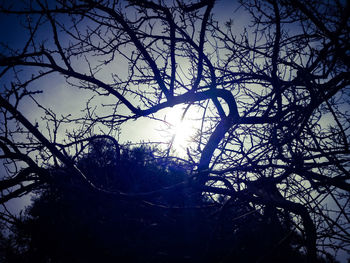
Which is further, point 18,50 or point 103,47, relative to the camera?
point 103,47

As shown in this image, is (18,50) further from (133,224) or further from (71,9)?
(133,224)

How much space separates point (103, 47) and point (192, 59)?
162 centimetres

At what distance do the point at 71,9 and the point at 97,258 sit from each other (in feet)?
25.3

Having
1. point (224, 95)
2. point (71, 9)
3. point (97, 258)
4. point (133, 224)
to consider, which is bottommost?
point (97, 258)

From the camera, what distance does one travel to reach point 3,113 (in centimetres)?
150

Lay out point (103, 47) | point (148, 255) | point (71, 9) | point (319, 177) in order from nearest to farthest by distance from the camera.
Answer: point (319, 177)
point (71, 9)
point (103, 47)
point (148, 255)

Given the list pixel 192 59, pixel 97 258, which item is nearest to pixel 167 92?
pixel 192 59

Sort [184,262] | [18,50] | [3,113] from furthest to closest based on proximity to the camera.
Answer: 1. [184,262]
2. [18,50]
3. [3,113]

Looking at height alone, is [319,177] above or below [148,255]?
above

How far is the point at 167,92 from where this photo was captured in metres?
3.06

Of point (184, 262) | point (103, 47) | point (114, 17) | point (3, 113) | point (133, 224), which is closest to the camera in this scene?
point (3, 113)

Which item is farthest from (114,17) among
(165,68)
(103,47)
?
(165,68)

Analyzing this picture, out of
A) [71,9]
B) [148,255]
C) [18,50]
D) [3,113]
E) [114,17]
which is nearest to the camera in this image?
[3,113]

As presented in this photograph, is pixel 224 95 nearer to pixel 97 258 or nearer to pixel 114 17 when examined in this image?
pixel 114 17
